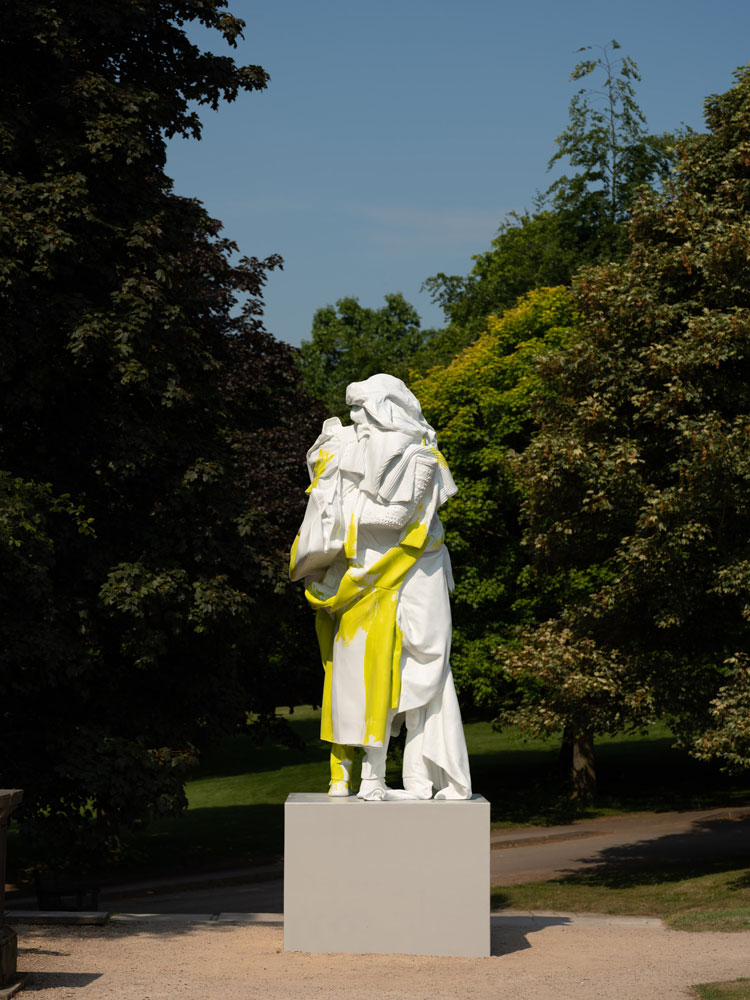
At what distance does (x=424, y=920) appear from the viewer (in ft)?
26.8

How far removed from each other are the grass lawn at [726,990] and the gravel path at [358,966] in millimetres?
108

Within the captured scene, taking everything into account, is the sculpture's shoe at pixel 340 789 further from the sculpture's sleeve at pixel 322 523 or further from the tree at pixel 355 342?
the tree at pixel 355 342

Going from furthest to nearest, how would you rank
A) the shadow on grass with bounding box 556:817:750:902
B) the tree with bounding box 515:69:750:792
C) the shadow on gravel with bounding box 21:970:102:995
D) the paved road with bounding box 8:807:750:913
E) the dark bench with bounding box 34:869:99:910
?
the shadow on grass with bounding box 556:817:750:902 → the paved road with bounding box 8:807:750:913 → the tree with bounding box 515:69:750:792 → the dark bench with bounding box 34:869:99:910 → the shadow on gravel with bounding box 21:970:102:995

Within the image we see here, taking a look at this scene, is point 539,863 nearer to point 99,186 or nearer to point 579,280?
point 579,280

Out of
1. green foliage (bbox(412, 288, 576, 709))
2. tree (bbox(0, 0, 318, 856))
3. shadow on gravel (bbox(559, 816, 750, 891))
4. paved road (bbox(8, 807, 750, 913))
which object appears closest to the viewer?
tree (bbox(0, 0, 318, 856))

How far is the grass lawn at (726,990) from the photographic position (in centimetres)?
689

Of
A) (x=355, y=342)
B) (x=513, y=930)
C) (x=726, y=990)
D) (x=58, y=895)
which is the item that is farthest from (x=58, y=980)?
(x=355, y=342)

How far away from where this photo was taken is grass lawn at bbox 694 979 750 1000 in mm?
6891

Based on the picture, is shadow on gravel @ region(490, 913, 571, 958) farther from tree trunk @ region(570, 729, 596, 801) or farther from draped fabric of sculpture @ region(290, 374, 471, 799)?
tree trunk @ region(570, 729, 596, 801)

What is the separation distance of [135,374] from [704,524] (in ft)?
22.7

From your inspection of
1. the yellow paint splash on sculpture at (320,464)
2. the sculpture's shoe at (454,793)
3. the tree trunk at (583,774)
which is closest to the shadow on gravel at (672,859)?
the tree trunk at (583,774)

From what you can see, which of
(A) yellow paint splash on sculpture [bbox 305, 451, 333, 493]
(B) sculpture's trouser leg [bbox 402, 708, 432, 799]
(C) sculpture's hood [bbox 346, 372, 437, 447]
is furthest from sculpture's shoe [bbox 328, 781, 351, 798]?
(C) sculpture's hood [bbox 346, 372, 437, 447]

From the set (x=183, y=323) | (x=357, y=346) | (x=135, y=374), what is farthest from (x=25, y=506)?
(x=357, y=346)

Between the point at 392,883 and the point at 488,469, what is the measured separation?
17.8 m
